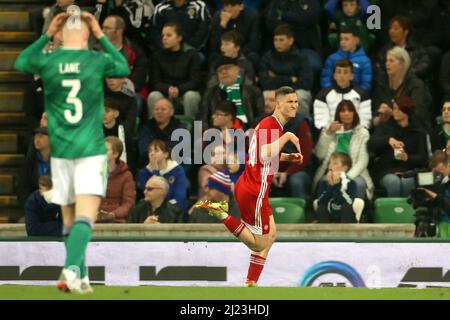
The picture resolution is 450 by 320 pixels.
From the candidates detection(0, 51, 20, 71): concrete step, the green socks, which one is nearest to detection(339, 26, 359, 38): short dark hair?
detection(0, 51, 20, 71): concrete step

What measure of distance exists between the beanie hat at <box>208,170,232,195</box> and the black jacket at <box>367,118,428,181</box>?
Result: 6.22 feet

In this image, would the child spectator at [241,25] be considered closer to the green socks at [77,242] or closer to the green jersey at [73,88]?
the green jersey at [73,88]

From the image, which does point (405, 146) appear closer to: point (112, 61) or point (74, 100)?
point (112, 61)

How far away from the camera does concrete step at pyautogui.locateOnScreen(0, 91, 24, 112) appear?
66.8 feet

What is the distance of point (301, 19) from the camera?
19.4 m

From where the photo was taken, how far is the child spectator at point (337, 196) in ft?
58.1

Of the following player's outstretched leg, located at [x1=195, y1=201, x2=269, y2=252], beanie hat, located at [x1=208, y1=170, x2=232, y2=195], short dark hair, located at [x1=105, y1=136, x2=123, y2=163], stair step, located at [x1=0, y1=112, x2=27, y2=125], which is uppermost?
stair step, located at [x1=0, y1=112, x2=27, y2=125]

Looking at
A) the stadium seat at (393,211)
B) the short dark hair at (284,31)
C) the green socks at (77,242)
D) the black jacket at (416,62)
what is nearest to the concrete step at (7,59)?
the short dark hair at (284,31)

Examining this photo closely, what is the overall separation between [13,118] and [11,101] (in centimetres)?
32

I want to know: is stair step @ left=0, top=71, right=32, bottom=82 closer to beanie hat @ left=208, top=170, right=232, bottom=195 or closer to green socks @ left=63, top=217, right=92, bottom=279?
beanie hat @ left=208, top=170, right=232, bottom=195

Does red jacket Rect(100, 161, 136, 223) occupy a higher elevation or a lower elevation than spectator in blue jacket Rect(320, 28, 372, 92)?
lower

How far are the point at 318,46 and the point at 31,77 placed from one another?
3964 millimetres

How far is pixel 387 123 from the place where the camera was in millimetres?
18531

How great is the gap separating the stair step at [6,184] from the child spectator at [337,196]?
4268 mm
